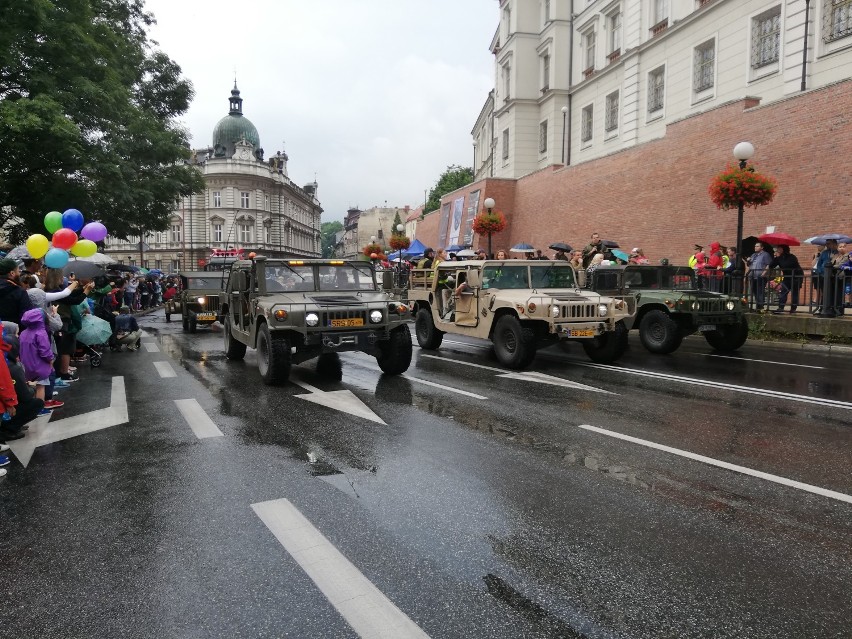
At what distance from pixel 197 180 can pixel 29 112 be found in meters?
12.4

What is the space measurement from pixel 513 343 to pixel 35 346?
658 centimetres

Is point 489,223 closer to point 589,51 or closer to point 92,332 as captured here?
point 589,51

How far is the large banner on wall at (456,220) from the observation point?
125ft

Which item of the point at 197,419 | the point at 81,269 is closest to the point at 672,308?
the point at 197,419

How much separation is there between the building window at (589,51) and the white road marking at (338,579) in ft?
117

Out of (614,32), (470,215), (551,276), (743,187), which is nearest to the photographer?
(551,276)

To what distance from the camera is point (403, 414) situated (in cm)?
698

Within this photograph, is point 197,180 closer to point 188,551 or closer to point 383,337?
point 383,337

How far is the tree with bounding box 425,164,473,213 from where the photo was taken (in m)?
81.1

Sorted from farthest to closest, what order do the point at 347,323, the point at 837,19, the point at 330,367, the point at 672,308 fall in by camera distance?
1. the point at 837,19
2. the point at 672,308
3. the point at 330,367
4. the point at 347,323

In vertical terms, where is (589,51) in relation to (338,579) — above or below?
above

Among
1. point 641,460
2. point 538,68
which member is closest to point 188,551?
point 641,460

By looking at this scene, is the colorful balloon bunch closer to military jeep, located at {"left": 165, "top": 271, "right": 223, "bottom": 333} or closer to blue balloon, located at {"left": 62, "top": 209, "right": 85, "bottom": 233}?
blue balloon, located at {"left": 62, "top": 209, "right": 85, "bottom": 233}

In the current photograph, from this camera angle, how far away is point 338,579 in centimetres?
320
